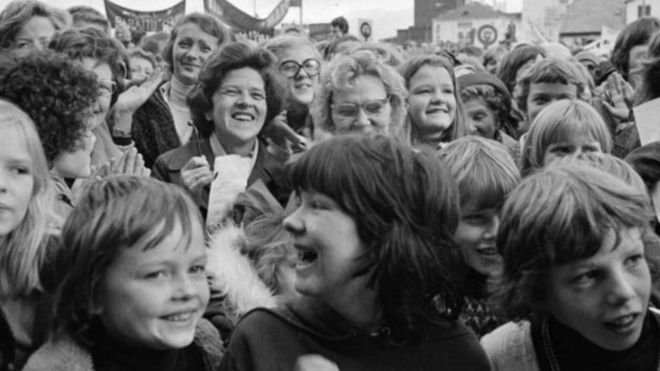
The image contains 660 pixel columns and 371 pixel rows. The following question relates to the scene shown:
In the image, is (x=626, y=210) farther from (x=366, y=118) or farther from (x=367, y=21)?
(x=367, y=21)

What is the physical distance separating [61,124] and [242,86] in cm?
142

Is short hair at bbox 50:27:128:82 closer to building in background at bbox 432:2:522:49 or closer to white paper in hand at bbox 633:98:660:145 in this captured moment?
white paper in hand at bbox 633:98:660:145

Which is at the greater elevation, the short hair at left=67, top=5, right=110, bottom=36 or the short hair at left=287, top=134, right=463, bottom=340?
the short hair at left=67, top=5, right=110, bottom=36

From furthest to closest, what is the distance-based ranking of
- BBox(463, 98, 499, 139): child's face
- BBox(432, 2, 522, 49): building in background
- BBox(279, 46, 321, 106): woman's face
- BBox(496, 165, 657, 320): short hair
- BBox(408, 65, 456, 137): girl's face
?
BBox(432, 2, 522, 49): building in background
BBox(279, 46, 321, 106): woman's face
BBox(463, 98, 499, 139): child's face
BBox(408, 65, 456, 137): girl's face
BBox(496, 165, 657, 320): short hair

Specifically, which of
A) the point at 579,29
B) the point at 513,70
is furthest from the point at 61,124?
the point at 579,29

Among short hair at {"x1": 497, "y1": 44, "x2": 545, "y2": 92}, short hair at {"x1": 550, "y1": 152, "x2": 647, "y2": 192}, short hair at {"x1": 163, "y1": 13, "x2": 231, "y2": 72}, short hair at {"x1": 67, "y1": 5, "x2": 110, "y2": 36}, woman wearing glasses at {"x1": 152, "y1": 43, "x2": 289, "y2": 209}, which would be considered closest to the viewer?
short hair at {"x1": 550, "y1": 152, "x2": 647, "y2": 192}

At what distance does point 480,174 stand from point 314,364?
1153 millimetres

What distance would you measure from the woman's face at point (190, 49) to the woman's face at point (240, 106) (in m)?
1.23

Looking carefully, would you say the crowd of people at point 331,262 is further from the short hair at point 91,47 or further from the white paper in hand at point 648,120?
the short hair at point 91,47

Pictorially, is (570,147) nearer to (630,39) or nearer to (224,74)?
(224,74)

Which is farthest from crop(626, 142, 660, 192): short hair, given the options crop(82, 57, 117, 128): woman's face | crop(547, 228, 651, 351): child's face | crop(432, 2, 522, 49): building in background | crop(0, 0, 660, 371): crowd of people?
crop(432, 2, 522, 49): building in background

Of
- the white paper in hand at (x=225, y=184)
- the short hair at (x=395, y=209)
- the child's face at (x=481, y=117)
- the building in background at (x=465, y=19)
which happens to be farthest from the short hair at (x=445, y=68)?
the building in background at (x=465, y=19)

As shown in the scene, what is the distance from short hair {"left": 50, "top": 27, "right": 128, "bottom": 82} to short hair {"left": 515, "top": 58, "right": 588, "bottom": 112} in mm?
2429

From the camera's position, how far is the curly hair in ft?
11.3
